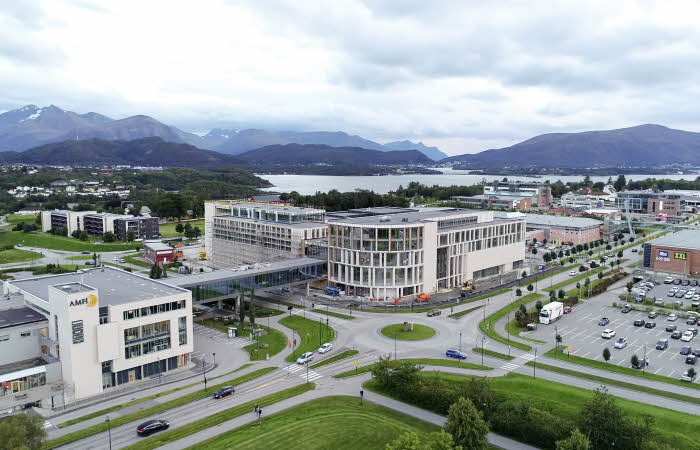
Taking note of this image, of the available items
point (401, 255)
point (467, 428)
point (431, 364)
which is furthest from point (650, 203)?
point (467, 428)

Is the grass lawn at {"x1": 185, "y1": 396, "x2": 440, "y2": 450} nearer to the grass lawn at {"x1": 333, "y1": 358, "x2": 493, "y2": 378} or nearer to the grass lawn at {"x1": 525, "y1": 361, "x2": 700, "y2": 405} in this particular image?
the grass lawn at {"x1": 333, "y1": 358, "x2": 493, "y2": 378}

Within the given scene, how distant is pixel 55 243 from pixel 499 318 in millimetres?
96897

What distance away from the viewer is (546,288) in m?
69.6

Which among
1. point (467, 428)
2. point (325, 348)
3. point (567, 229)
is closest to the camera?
point (467, 428)

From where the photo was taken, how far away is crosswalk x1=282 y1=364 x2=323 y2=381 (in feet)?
132

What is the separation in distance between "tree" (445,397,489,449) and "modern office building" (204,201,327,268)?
4492 centimetres

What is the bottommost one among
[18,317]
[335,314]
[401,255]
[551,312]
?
[335,314]

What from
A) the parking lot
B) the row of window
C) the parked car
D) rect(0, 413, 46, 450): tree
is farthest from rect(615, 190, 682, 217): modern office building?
rect(0, 413, 46, 450): tree

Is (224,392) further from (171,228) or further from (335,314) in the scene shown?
(171,228)

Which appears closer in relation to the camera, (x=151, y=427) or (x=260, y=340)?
(x=151, y=427)

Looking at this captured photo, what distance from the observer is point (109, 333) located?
38.3 m

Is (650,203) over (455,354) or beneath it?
over

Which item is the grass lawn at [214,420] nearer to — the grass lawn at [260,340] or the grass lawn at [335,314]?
the grass lawn at [260,340]

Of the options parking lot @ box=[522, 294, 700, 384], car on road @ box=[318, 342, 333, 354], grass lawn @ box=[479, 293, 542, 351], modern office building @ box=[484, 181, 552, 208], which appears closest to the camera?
parking lot @ box=[522, 294, 700, 384]
